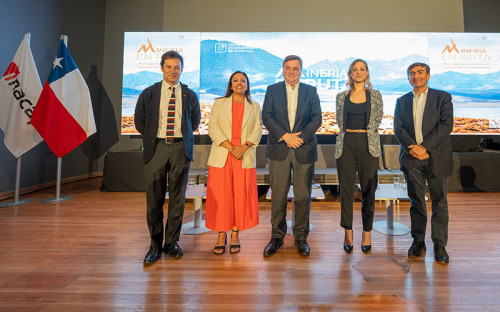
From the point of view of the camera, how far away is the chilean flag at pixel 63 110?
3.57 meters

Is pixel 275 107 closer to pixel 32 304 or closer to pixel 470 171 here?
pixel 32 304

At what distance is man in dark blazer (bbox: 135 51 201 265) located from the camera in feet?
6.23

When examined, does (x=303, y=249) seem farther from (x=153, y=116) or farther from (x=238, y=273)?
(x=153, y=116)

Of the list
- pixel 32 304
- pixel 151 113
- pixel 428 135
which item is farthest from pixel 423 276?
pixel 32 304

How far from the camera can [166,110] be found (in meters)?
1.94

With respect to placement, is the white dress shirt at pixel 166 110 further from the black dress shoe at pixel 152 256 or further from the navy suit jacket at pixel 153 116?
the black dress shoe at pixel 152 256

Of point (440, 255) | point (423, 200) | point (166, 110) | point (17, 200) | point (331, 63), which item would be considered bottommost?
point (440, 255)

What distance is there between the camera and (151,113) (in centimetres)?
190

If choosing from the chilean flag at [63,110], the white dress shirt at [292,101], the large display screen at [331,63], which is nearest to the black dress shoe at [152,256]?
the white dress shirt at [292,101]

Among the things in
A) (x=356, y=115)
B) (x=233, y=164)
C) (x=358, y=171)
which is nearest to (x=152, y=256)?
(x=233, y=164)

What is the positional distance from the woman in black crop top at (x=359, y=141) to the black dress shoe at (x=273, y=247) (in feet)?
1.92

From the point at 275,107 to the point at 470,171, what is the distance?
4.38 m

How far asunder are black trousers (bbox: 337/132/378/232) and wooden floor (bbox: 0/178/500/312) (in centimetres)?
36

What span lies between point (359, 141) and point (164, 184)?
5.38 ft
